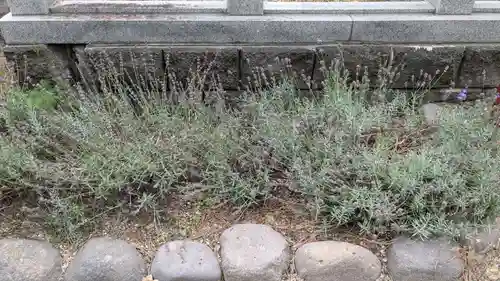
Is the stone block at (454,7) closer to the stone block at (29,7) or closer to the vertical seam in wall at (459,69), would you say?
the vertical seam in wall at (459,69)

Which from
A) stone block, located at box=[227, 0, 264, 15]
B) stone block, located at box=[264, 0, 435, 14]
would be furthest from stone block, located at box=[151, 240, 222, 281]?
stone block, located at box=[264, 0, 435, 14]

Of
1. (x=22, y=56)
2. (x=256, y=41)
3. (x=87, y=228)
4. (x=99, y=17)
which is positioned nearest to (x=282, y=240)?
(x=87, y=228)

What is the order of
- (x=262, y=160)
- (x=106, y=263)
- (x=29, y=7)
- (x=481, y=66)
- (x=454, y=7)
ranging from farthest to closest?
(x=481, y=66) → (x=454, y=7) → (x=29, y=7) → (x=262, y=160) → (x=106, y=263)

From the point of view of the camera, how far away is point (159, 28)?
3271mm

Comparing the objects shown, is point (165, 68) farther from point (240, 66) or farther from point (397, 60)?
point (397, 60)

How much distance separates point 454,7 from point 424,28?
238mm

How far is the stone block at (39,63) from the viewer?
3303 millimetres

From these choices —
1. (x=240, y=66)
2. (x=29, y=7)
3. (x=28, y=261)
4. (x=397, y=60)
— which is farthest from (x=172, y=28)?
(x=28, y=261)

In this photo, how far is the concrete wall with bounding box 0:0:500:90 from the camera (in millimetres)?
3264

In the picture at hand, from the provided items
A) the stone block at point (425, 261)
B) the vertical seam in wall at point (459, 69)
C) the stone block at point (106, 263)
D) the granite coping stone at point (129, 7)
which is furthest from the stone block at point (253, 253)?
the vertical seam in wall at point (459, 69)

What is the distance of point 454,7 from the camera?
3357 mm

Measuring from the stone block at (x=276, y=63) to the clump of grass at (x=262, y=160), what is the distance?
0.93 feet

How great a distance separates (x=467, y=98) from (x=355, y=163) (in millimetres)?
1484

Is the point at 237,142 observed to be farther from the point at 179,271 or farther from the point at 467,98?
the point at 467,98
